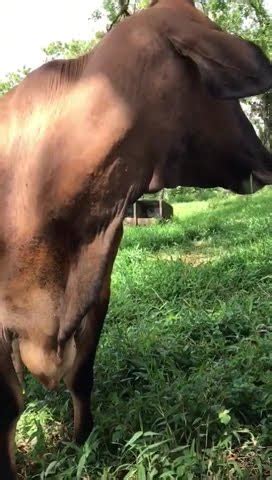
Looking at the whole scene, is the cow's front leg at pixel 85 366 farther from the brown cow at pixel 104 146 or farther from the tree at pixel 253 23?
the tree at pixel 253 23

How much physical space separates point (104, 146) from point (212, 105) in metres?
0.32

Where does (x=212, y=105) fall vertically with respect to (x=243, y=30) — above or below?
below

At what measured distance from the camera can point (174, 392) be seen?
286cm

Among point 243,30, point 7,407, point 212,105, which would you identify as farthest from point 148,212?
point 243,30

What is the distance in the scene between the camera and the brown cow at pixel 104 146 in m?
1.68

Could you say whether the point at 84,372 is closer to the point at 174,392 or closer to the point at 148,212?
the point at 174,392

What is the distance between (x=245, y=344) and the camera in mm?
3496

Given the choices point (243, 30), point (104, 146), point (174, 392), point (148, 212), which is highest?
point (243, 30)

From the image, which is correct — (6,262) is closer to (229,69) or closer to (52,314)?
(52,314)

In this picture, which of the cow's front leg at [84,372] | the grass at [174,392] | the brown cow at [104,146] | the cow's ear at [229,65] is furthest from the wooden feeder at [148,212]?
the cow's ear at [229,65]

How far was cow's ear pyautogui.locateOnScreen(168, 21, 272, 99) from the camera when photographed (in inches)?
62.7

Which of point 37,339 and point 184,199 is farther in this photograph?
point 184,199

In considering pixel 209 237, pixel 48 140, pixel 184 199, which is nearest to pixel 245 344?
pixel 48 140

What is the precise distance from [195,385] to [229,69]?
1688 mm
